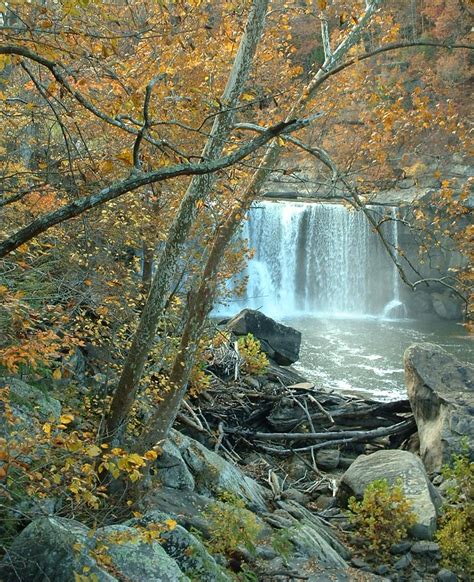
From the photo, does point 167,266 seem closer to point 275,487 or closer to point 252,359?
point 275,487

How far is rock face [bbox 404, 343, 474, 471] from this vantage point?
866 cm

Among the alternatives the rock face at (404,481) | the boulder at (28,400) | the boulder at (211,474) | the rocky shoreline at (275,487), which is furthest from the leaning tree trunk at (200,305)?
the rock face at (404,481)

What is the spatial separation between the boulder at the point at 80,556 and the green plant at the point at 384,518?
3.40 metres

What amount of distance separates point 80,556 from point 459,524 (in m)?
4.49

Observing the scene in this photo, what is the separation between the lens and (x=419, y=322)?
83.0 ft

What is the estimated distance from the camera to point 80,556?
3.60 m

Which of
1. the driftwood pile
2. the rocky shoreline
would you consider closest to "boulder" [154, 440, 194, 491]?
the rocky shoreline

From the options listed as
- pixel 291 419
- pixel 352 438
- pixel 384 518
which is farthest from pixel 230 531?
pixel 291 419

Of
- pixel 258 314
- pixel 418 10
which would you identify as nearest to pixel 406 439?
pixel 258 314

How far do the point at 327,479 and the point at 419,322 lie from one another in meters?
17.6

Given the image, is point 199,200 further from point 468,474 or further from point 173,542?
point 468,474

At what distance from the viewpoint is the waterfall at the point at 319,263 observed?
25359mm

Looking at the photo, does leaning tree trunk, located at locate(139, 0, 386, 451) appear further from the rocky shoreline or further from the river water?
the river water

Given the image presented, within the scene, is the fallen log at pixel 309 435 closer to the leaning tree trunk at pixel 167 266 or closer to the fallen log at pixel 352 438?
the fallen log at pixel 352 438
